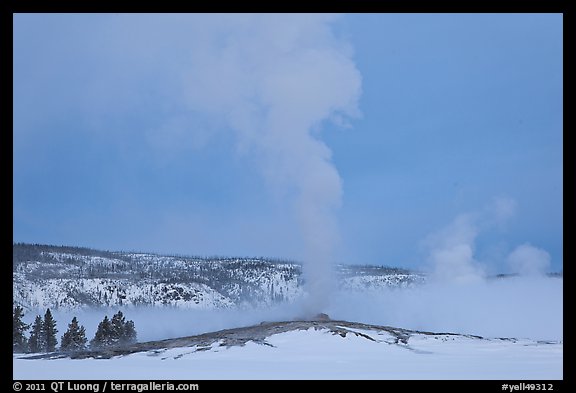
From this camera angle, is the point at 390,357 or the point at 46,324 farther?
the point at 46,324

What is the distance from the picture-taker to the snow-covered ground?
26.5m

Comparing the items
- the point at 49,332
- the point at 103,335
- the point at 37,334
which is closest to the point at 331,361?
the point at 103,335

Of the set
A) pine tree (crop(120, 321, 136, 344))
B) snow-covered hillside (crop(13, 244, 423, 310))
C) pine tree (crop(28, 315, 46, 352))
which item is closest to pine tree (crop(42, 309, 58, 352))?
pine tree (crop(28, 315, 46, 352))

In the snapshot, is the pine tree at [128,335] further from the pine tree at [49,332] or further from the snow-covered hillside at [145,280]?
the snow-covered hillside at [145,280]

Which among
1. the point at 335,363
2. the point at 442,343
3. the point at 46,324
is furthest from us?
the point at 46,324

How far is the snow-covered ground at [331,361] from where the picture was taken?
26547mm

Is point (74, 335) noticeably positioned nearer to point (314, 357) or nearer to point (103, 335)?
point (103, 335)

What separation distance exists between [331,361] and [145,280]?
4678 inches

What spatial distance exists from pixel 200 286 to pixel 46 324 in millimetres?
88354

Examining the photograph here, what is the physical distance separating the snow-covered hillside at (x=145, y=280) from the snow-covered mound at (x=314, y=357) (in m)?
74.8

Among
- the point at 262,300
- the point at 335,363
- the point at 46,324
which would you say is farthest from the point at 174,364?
the point at 262,300
